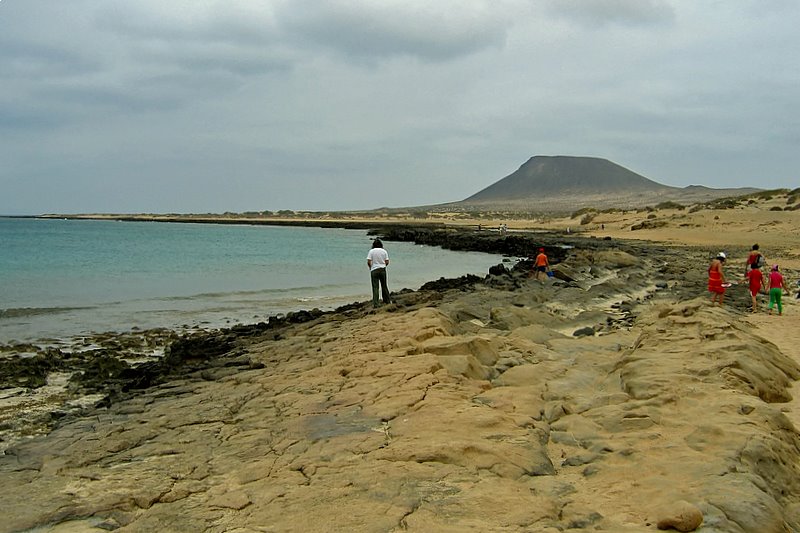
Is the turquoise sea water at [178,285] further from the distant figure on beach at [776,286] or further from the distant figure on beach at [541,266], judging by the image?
the distant figure on beach at [776,286]

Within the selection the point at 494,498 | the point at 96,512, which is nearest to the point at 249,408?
the point at 96,512

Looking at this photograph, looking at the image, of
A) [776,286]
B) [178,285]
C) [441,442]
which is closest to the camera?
[441,442]

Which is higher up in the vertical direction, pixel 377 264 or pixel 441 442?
pixel 377 264

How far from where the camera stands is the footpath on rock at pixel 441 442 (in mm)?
3922

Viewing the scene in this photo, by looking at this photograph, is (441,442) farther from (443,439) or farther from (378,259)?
(378,259)

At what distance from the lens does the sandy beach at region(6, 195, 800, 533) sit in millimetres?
3932

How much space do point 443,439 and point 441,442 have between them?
0.07 m

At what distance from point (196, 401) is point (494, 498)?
4.45m

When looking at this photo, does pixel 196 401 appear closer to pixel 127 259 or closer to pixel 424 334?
pixel 424 334

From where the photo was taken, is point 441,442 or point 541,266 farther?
point 541,266

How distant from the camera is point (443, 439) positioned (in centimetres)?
498

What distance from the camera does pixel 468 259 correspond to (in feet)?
121

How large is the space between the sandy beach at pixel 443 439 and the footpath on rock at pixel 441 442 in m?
0.02

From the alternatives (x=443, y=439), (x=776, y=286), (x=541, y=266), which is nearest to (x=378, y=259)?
(x=541, y=266)
